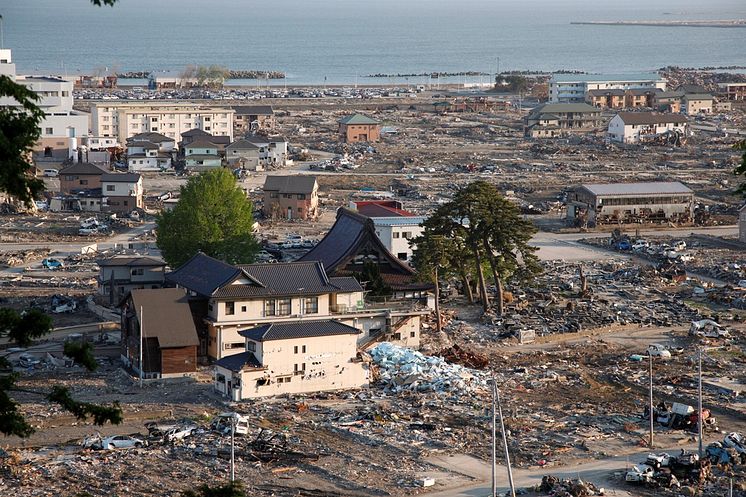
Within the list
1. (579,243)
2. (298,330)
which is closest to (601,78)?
(579,243)

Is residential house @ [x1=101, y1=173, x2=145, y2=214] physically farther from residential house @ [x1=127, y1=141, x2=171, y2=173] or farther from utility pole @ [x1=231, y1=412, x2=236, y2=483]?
utility pole @ [x1=231, y1=412, x2=236, y2=483]

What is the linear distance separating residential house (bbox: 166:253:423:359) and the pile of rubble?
997 millimetres

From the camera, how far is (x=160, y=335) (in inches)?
876

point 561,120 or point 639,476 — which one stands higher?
point 561,120

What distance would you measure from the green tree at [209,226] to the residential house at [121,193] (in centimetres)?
1130

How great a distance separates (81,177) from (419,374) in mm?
24187

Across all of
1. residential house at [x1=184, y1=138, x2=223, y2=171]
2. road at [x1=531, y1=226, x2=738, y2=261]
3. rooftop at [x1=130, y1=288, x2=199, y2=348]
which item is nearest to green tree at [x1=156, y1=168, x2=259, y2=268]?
rooftop at [x1=130, y1=288, x2=199, y2=348]

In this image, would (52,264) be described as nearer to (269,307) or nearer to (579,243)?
(269,307)

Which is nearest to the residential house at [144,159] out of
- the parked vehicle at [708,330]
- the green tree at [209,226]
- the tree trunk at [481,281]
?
the green tree at [209,226]

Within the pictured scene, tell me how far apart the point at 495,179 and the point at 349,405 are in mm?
30138

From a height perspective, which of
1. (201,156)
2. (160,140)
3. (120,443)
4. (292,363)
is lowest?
(120,443)

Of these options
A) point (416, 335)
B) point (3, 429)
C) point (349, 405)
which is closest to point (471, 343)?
point (416, 335)

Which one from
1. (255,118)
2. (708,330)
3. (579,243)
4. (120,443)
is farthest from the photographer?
(255,118)

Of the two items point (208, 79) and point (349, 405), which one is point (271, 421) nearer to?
point (349, 405)
